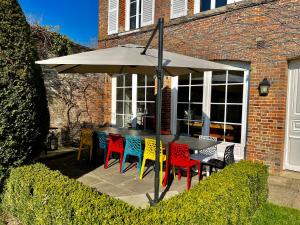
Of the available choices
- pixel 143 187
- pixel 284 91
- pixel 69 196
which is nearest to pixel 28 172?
pixel 69 196

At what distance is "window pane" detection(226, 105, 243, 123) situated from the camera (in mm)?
5738

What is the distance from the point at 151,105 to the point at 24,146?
4974 mm

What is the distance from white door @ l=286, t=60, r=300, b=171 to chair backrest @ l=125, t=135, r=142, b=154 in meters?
3.26

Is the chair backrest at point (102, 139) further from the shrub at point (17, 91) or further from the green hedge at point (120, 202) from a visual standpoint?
the green hedge at point (120, 202)

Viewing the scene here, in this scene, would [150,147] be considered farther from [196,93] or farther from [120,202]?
[196,93]

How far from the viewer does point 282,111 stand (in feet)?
16.3

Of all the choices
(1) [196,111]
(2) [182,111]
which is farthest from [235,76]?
(2) [182,111]

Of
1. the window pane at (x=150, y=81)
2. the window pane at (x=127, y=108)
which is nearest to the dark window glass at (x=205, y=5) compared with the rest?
the window pane at (x=150, y=81)

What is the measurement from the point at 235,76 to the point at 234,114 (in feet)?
3.07

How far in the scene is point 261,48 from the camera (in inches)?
205

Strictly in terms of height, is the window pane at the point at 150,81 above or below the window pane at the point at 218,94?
above

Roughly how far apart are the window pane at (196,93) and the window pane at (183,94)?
0.18 m

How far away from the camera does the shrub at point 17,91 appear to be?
302cm

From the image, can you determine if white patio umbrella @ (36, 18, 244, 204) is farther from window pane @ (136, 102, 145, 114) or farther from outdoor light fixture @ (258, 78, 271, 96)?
window pane @ (136, 102, 145, 114)
